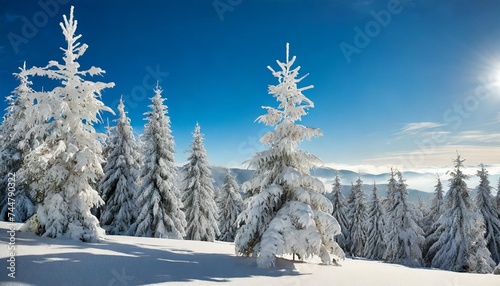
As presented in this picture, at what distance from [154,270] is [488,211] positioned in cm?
3579

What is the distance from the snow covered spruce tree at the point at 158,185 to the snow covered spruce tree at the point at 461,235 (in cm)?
2439

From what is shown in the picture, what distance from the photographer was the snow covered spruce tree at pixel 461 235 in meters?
26.4

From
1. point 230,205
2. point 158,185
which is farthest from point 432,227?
point 158,185

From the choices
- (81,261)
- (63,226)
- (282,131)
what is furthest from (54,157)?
(282,131)

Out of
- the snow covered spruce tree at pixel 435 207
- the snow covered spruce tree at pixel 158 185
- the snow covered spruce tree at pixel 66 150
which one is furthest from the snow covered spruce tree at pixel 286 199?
the snow covered spruce tree at pixel 435 207

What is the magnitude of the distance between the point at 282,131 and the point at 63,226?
10.6 metres

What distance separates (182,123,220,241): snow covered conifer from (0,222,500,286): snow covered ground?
18.6m

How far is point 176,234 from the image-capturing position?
25859mm

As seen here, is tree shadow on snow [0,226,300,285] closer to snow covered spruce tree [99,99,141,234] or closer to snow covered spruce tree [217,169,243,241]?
snow covered spruce tree [99,99,141,234]

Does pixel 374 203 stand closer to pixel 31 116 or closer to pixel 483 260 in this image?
pixel 483 260

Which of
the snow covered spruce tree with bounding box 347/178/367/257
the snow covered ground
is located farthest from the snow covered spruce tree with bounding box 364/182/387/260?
the snow covered ground

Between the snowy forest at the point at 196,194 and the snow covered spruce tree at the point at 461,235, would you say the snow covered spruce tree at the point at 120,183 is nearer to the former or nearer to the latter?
the snowy forest at the point at 196,194

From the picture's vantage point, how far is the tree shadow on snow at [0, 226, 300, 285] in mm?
8461

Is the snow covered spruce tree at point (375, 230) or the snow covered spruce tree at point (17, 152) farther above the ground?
the snow covered spruce tree at point (17, 152)
